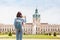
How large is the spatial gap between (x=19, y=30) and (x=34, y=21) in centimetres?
6284

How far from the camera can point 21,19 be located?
6496 millimetres

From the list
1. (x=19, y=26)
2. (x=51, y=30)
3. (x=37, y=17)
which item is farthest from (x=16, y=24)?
(x=51, y=30)

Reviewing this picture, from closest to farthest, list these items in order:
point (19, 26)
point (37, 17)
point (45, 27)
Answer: point (19, 26) → point (37, 17) → point (45, 27)

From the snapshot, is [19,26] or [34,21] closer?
[19,26]

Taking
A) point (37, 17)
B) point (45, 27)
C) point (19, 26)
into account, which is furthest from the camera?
point (45, 27)

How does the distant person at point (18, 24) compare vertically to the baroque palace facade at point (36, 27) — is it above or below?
above

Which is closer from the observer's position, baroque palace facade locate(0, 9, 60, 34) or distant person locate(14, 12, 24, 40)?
distant person locate(14, 12, 24, 40)

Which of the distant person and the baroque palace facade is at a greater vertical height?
the distant person

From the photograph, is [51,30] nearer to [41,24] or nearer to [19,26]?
[41,24]

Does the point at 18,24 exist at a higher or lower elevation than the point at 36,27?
higher

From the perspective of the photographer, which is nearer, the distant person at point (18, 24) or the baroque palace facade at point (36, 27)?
the distant person at point (18, 24)

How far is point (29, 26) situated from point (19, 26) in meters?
65.2

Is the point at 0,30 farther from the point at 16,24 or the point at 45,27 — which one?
the point at 16,24

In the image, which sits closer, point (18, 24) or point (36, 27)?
point (18, 24)
